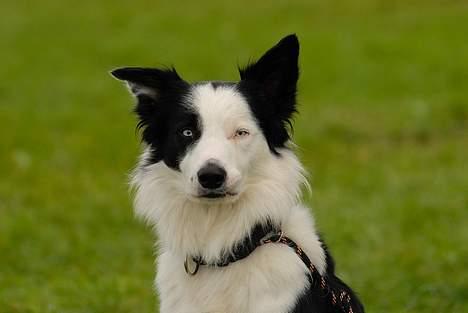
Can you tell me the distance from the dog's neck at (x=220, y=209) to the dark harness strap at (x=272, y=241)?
29 millimetres

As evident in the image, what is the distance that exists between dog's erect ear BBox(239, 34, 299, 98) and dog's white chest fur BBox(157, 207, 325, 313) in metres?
0.70

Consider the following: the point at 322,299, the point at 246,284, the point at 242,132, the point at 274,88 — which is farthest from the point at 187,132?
the point at 322,299

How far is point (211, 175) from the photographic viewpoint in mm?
4410

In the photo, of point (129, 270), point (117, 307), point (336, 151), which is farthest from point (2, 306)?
point (336, 151)

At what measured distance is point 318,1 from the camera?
2497cm

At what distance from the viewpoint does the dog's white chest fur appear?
14.9 ft

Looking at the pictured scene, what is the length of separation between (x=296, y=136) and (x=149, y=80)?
830 centimetres

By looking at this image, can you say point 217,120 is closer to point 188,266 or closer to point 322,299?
point 188,266

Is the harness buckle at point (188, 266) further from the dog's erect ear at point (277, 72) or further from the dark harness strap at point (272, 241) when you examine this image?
the dog's erect ear at point (277, 72)

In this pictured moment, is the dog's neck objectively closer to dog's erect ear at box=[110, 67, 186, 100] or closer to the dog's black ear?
the dog's black ear

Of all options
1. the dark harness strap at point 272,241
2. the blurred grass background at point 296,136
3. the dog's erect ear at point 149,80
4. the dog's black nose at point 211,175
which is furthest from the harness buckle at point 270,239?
the blurred grass background at point 296,136

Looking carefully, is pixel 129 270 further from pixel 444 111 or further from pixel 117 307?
pixel 444 111

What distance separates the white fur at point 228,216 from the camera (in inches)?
179

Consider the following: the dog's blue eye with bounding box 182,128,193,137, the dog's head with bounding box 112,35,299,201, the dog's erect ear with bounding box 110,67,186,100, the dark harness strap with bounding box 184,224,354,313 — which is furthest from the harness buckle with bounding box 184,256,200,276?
the dog's erect ear with bounding box 110,67,186,100
